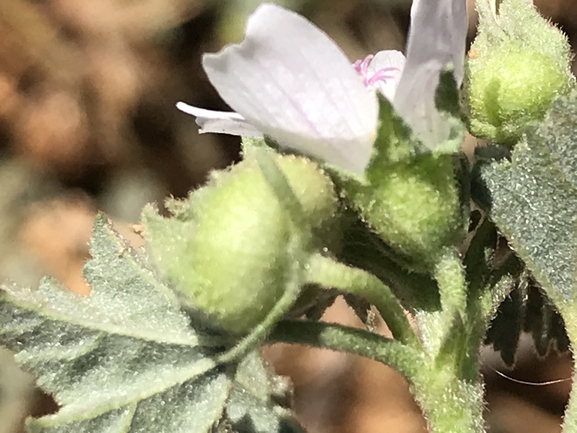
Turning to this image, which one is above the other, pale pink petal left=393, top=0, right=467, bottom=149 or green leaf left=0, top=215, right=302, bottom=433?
pale pink petal left=393, top=0, right=467, bottom=149

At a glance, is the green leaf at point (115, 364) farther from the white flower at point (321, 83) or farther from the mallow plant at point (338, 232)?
the white flower at point (321, 83)

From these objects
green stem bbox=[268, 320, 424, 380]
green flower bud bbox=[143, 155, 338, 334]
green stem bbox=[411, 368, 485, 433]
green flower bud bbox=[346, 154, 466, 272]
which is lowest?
green stem bbox=[411, 368, 485, 433]

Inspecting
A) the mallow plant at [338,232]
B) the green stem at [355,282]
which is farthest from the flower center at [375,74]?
the green stem at [355,282]

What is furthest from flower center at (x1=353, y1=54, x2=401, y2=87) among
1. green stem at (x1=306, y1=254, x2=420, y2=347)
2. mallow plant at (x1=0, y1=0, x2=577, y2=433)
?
green stem at (x1=306, y1=254, x2=420, y2=347)

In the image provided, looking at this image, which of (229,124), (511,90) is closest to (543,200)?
(511,90)

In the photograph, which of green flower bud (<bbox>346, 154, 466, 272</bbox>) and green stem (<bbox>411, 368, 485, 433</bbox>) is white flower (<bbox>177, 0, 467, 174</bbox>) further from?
green stem (<bbox>411, 368, 485, 433</bbox>)

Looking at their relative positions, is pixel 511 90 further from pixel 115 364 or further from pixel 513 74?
pixel 115 364

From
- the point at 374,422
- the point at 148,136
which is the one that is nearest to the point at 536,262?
the point at 374,422
